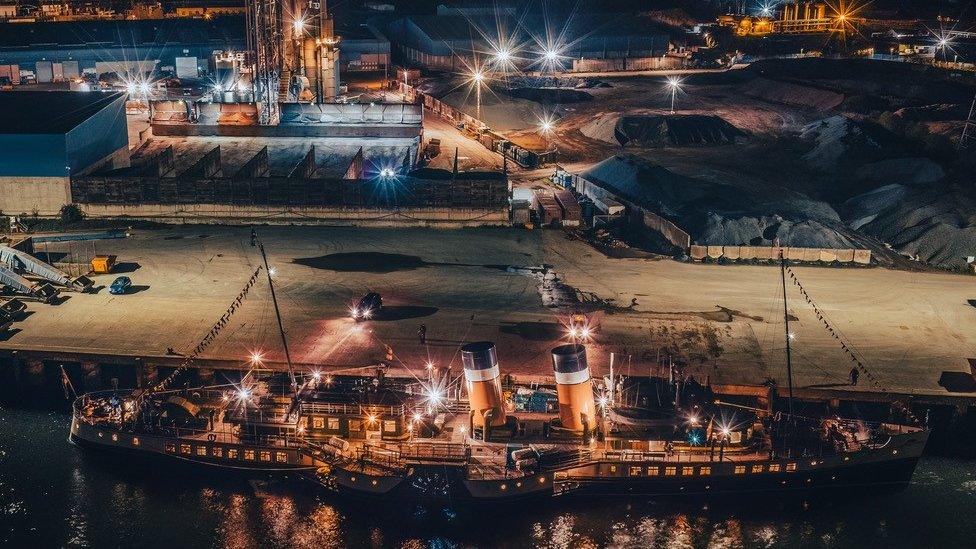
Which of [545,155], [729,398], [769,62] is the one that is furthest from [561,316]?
[769,62]

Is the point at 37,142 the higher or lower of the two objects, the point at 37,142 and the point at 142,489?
the higher

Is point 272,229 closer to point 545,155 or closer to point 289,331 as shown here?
point 289,331

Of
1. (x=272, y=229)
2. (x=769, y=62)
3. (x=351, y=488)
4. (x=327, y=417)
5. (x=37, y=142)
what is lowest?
(x=351, y=488)

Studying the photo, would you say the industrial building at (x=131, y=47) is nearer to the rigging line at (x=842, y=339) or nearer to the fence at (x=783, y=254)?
the fence at (x=783, y=254)

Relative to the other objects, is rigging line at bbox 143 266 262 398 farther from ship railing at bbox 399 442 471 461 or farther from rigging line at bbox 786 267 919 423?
rigging line at bbox 786 267 919 423

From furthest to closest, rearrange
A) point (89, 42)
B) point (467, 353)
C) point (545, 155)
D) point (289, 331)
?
point (89, 42) < point (545, 155) < point (289, 331) < point (467, 353)

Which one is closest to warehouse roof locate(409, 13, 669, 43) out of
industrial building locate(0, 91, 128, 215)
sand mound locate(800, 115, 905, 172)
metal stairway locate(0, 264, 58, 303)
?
sand mound locate(800, 115, 905, 172)

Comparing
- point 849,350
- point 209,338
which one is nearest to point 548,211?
point 849,350

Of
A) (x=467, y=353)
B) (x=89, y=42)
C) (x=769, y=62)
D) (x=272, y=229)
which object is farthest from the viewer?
(x=769, y=62)
